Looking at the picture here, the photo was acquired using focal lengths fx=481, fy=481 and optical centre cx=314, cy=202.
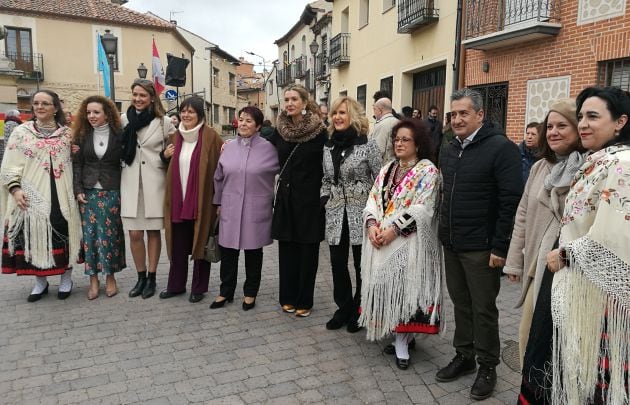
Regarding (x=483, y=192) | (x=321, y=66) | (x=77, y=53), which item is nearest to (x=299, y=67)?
(x=321, y=66)

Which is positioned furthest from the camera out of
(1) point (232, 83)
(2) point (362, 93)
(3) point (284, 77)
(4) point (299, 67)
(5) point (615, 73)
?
(1) point (232, 83)

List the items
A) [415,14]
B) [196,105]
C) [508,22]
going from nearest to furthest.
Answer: [196,105], [508,22], [415,14]

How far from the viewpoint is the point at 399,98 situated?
13.0 metres

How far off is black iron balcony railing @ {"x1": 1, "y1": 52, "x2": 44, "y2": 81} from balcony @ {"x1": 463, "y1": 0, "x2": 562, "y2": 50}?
23561mm

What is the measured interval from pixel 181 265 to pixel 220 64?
3862 centimetres

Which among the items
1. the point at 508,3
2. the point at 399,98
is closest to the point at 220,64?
the point at 399,98

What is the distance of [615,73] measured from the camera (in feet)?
23.0

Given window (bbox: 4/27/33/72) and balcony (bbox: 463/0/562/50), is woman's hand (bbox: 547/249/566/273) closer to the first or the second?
balcony (bbox: 463/0/562/50)

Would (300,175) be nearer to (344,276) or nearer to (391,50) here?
(344,276)

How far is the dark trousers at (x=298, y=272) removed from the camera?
14.6 ft

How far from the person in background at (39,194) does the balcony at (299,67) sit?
22.9 m

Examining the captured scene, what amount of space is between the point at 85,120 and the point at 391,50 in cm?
1035

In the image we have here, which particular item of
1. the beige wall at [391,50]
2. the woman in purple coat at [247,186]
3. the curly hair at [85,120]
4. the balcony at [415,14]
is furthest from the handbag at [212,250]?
the balcony at [415,14]

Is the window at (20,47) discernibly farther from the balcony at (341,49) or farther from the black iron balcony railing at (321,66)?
the balcony at (341,49)
